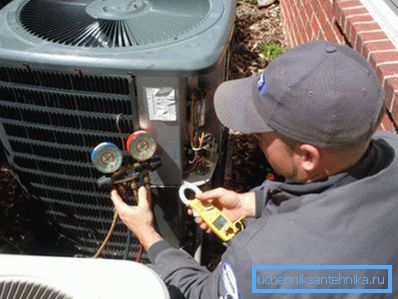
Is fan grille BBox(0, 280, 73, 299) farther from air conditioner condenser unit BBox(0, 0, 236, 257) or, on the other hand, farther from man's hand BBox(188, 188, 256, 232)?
man's hand BBox(188, 188, 256, 232)

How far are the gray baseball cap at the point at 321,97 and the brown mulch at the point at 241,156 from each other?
1.41m

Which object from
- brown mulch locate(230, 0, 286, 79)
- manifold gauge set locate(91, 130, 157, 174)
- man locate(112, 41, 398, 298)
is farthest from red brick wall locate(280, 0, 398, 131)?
manifold gauge set locate(91, 130, 157, 174)

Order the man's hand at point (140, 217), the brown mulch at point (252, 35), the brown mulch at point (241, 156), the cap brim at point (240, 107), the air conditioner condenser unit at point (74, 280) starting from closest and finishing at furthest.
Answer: the air conditioner condenser unit at point (74, 280), the cap brim at point (240, 107), the man's hand at point (140, 217), the brown mulch at point (241, 156), the brown mulch at point (252, 35)

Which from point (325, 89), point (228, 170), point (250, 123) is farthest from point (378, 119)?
point (228, 170)

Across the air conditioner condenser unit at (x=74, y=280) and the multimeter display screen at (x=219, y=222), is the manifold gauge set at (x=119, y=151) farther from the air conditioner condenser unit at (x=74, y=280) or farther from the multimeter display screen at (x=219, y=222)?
the air conditioner condenser unit at (x=74, y=280)

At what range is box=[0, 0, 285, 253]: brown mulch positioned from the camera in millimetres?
2463

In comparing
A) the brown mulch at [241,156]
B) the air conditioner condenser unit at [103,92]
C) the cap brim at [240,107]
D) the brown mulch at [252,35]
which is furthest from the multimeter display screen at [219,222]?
the brown mulch at [252,35]

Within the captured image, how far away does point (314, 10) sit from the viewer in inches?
120

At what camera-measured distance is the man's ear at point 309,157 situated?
46.6 inches

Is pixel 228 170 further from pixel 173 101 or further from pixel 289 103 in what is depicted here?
pixel 289 103

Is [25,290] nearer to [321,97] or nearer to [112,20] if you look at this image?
[321,97]

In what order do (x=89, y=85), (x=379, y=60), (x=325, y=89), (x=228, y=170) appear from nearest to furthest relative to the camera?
(x=325, y=89), (x=89, y=85), (x=379, y=60), (x=228, y=170)

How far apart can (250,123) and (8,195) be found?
6.14ft

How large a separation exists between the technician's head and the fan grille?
70 cm
